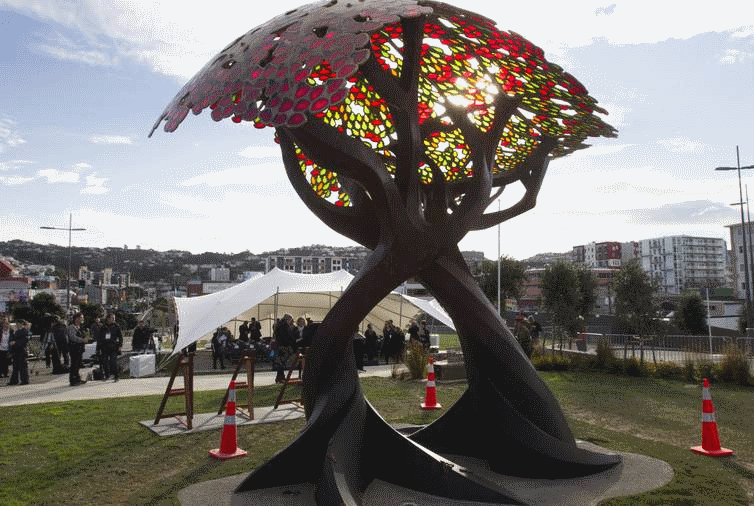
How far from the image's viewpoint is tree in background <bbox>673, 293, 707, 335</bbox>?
44844mm

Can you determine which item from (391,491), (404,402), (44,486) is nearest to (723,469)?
(391,491)

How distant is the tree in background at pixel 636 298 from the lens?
25.5 meters

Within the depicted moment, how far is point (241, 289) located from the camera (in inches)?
780

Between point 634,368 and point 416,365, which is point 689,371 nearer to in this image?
point 634,368

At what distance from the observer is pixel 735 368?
15.3 metres

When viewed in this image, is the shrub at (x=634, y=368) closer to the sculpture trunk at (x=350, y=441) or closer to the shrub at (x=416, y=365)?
the shrub at (x=416, y=365)

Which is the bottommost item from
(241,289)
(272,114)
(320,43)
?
(241,289)

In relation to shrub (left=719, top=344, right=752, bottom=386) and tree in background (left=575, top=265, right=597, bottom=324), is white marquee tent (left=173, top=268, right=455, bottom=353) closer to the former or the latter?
shrub (left=719, top=344, right=752, bottom=386)

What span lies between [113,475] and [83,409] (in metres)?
5.26

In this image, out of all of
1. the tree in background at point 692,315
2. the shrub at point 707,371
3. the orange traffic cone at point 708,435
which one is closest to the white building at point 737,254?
the tree in background at point 692,315

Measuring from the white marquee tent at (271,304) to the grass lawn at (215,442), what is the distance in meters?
2.68

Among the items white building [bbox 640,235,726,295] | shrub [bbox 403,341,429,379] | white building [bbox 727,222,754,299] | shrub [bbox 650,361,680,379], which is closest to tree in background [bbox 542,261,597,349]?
shrub [bbox 650,361,680,379]

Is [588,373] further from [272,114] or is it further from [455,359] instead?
[272,114]

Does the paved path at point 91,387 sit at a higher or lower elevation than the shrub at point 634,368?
lower
